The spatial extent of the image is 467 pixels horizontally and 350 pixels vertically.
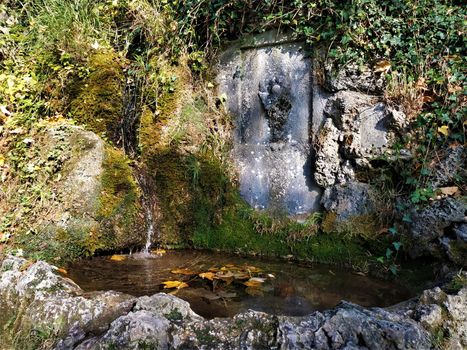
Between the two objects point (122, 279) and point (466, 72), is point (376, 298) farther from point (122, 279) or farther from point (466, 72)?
point (466, 72)

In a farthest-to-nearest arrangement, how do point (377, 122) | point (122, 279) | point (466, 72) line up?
point (377, 122), point (466, 72), point (122, 279)

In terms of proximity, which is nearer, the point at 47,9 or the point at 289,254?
the point at 289,254

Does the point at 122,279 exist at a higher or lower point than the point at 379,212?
lower

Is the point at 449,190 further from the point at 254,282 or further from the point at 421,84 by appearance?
the point at 254,282

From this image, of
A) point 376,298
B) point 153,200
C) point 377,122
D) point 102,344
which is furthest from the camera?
point 153,200

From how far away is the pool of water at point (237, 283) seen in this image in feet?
9.98

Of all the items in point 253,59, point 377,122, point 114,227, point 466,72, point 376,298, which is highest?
point 253,59

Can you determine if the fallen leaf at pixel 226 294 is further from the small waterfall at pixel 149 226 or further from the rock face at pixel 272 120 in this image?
the rock face at pixel 272 120

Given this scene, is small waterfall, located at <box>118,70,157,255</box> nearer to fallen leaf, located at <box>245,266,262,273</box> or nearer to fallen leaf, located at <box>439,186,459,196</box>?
fallen leaf, located at <box>245,266,262,273</box>

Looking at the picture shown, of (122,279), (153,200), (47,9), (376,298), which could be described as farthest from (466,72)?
(47,9)

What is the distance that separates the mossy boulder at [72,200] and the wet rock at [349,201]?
2.00 m

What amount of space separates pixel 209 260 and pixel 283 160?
139 cm

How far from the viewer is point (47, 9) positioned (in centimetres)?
524

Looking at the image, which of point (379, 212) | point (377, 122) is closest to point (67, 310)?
point (379, 212)
